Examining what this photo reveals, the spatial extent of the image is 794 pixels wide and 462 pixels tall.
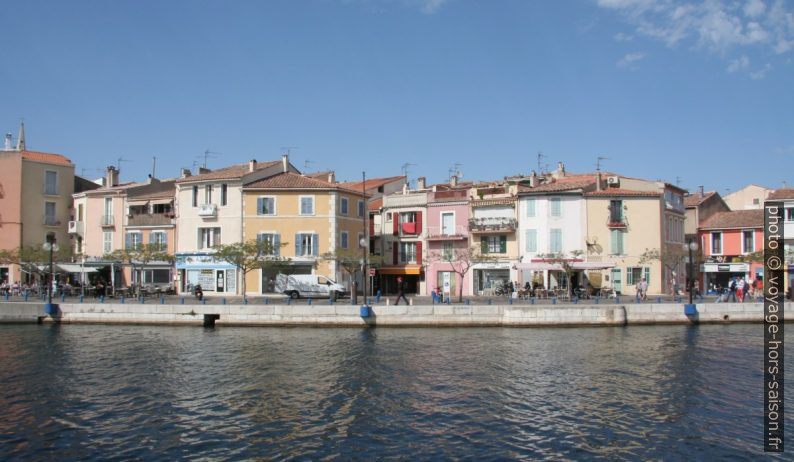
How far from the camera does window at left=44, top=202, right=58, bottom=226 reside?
205 feet

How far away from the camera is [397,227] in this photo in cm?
5906

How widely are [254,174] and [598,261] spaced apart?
2804cm

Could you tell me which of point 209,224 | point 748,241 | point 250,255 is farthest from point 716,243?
point 209,224

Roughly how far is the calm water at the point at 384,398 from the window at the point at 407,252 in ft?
83.9

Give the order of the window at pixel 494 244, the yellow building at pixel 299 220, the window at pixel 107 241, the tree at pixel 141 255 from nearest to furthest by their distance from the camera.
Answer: the tree at pixel 141 255 < the yellow building at pixel 299 220 < the window at pixel 494 244 < the window at pixel 107 241

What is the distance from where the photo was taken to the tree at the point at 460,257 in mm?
50550

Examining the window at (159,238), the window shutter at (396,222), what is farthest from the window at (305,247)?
the window at (159,238)

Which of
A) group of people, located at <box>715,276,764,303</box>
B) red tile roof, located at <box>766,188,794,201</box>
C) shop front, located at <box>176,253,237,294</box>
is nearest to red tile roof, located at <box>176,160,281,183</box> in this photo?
shop front, located at <box>176,253,237,294</box>

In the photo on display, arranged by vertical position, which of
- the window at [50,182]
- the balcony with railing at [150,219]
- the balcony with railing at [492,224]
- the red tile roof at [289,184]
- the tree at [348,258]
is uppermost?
the window at [50,182]

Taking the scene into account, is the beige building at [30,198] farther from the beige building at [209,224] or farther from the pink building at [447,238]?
the pink building at [447,238]

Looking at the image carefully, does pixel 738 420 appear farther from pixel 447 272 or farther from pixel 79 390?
pixel 447 272

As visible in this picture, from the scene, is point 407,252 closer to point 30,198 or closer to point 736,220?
Answer: point 736,220

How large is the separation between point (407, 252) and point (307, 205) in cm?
1012

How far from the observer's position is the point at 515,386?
22.2 metres
